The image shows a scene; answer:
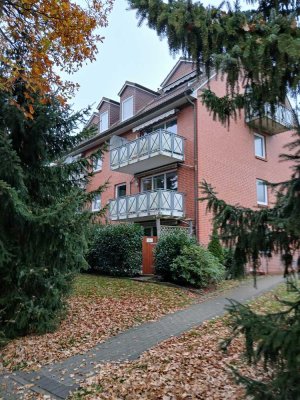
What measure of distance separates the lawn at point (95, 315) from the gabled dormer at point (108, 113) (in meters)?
13.5

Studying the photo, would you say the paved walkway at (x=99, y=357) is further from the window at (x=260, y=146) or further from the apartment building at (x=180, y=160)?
the window at (x=260, y=146)

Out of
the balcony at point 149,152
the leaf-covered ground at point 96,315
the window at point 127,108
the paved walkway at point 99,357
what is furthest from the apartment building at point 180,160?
the paved walkway at point 99,357

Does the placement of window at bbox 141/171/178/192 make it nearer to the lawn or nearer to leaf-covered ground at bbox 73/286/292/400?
the lawn

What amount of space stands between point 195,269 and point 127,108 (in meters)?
13.9

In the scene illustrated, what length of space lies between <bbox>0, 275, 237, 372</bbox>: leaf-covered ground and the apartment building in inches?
164

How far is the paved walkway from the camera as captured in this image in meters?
5.17

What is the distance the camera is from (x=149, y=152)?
17.3 m

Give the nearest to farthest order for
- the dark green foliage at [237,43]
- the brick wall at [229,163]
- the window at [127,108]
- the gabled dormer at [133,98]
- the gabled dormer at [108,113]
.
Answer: the dark green foliage at [237,43], the brick wall at [229,163], the gabled dormer at [133,98], the window at [127,108], the gabled dormer at [108,113]

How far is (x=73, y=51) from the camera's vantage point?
925cm

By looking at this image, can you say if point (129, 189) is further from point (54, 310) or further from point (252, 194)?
point (54, 310)

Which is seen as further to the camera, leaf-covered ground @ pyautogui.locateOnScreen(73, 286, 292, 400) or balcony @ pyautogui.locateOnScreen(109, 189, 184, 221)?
balcony @ pyautogui.locateOnScreen(109, 189, 184, 221)

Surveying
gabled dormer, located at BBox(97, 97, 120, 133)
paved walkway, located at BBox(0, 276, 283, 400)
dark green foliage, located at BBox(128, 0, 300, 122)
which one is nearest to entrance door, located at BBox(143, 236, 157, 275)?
paved walkway, located at BBox(0, 276, 283, 400)

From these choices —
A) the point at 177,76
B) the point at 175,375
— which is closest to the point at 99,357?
the point at 175,375

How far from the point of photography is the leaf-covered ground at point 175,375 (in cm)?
461
